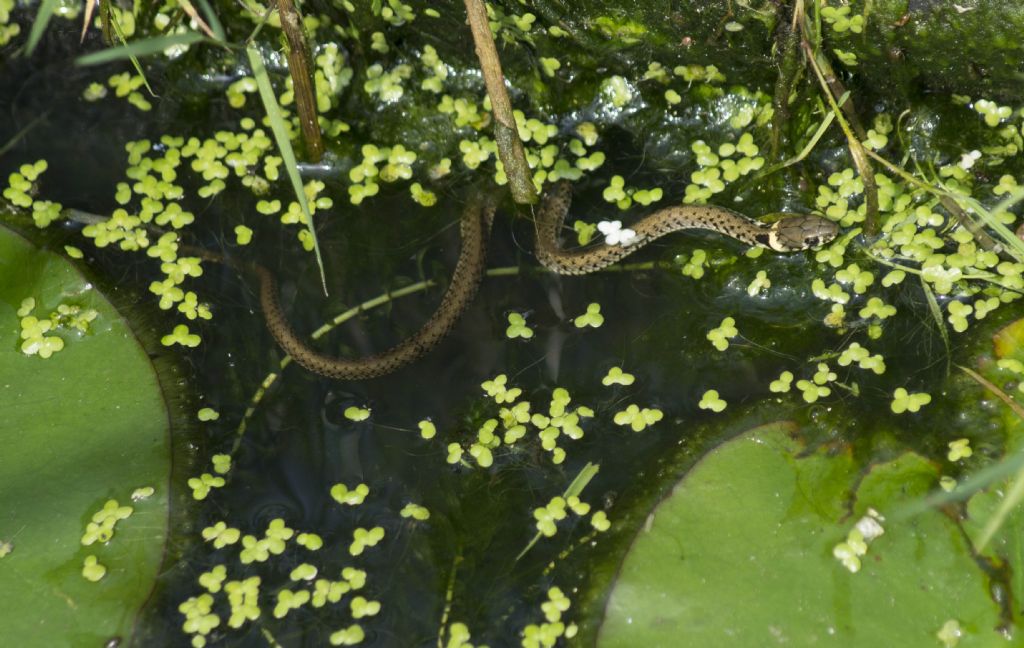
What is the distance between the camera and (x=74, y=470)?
10.0ft

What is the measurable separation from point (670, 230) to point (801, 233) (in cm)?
53

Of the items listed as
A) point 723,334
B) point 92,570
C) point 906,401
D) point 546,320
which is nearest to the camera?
point 92,570

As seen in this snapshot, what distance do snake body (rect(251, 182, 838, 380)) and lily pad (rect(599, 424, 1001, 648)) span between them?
94 centimetres

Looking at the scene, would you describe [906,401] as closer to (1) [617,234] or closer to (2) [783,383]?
(2) [783,383]

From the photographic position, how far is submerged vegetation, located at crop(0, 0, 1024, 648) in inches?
114

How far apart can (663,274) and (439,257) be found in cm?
98

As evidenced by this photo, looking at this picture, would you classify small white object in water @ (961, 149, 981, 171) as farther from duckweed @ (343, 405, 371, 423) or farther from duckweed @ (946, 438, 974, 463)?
duckweed @ (343, 405, 371, 423)

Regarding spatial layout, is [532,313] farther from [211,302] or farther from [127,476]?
[127,476]

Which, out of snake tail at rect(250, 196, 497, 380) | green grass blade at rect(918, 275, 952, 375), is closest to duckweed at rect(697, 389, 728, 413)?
green grass blade at rect(918, 275, 952, 375)

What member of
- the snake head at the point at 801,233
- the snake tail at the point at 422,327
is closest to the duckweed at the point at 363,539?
the snake tail at the point at 422,327

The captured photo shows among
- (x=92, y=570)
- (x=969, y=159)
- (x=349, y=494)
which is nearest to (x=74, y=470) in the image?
(x=92, y=570)

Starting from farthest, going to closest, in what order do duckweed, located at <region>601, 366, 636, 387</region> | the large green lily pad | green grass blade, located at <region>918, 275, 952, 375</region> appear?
duckweed, located at <region>601, 366, 636, 387</region> < green grass blade, located at <region>918, 275, 952, 375</region> < the large green lily pad

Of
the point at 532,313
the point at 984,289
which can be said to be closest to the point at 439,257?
the point at 532,313

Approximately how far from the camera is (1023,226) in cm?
336
